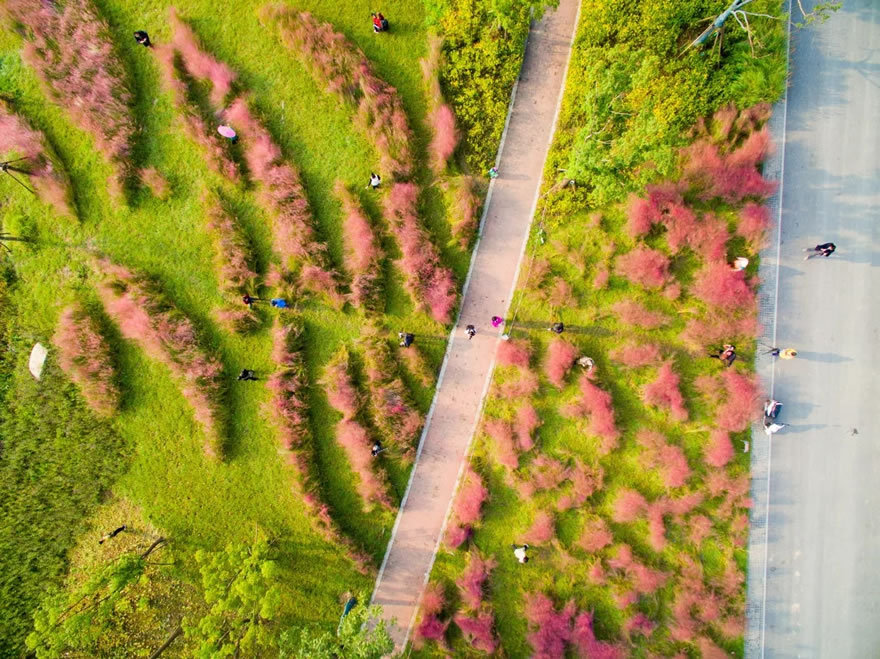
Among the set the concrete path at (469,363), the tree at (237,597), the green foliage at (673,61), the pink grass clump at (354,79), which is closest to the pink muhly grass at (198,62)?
the pink grass clump at (354,79)

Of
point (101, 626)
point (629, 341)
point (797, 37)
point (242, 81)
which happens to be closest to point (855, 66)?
point (797, 37)

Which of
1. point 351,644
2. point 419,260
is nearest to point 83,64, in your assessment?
point 419,260

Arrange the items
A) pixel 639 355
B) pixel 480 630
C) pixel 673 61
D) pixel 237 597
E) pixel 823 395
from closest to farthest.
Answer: pixel 237 597
pixel 673 61
pixel 480 630
pixel 639 355
pixel 823 395

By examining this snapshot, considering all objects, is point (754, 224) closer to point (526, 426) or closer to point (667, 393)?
point (667, 393)

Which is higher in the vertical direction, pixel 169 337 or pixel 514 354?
pixel 514 354

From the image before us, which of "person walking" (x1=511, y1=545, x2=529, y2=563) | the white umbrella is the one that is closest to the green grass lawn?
the white umbrella

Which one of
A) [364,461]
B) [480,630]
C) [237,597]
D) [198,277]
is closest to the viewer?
[237,597]

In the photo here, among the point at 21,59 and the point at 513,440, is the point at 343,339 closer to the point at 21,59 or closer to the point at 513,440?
the point at 513,440
